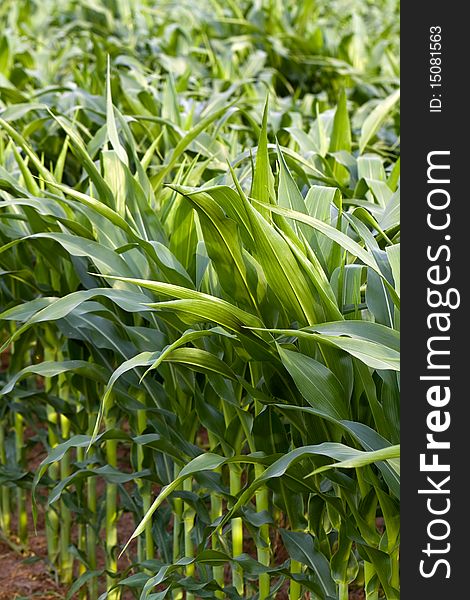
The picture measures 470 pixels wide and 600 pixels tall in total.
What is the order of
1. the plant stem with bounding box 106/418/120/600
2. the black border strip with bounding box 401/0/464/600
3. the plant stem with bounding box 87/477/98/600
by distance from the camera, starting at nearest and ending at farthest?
the black border strip with bounding box 401/0/464/600
the plant stem with bounding box 106/418/120/600
the plant stem with bounding box 87/477/98/600

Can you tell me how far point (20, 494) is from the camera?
8.25 feet

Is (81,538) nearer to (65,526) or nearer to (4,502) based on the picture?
(65,526)

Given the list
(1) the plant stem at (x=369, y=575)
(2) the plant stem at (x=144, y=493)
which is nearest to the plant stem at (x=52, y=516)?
(2) the plant stem at (x=144, y=493)

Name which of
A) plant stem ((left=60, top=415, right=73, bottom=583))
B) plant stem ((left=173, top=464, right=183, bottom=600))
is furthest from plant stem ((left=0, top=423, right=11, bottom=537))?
plant stem ((left=173, top=464, right=183, bottom=600))

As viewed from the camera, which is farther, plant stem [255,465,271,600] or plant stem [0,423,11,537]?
plant stem [0,423,11,537]

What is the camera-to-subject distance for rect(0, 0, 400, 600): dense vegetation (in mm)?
1520

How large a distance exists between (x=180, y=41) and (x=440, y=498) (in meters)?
3.22

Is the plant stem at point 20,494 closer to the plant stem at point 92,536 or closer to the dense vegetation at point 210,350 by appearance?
the dense vegetation at point 210,350

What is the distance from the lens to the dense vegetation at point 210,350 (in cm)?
152

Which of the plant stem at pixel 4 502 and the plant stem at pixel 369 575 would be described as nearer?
the plant stem at pixel 369 575

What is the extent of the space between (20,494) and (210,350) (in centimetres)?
101

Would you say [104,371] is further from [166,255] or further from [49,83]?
[49,83]

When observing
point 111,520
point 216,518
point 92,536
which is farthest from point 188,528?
point 92,536

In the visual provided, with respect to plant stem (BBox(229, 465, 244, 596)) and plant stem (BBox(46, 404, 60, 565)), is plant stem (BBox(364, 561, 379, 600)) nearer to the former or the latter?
plant stem (BBox(229, 465, 244, 596))
